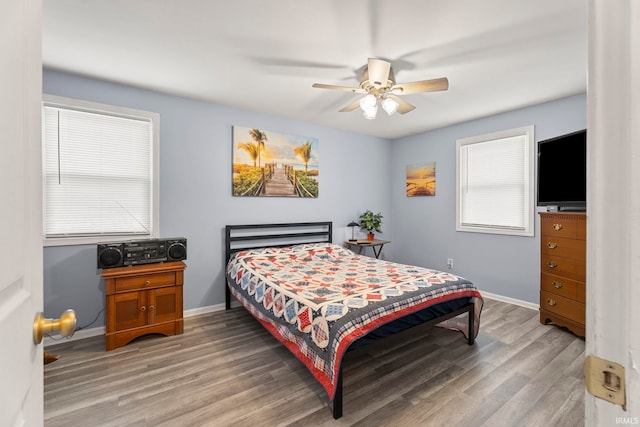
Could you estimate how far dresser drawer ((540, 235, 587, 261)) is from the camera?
106 inches

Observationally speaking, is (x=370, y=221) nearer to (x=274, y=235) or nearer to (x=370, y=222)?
(x=370, y=222)

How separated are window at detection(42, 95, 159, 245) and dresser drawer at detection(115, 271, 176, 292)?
2.09 ft

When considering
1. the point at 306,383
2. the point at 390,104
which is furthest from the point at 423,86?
the point at 306,383

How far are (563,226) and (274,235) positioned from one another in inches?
128

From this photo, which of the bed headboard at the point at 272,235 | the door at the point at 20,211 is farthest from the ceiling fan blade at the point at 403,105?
the door at the point at 20,211

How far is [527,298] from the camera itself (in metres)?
3.54

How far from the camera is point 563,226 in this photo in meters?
2.84

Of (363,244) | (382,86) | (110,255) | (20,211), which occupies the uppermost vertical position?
(382,86)

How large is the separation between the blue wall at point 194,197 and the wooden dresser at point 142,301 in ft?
1.72

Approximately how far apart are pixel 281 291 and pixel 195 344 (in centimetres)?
105

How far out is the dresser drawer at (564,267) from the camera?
2.71 m

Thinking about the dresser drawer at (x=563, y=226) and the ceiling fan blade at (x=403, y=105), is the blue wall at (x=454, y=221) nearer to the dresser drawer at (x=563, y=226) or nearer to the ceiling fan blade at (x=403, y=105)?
the dresser drawer at (x=563, y=226)

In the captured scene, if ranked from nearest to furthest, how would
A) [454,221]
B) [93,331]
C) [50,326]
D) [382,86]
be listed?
[50,326]
[382,86]
[93,331]
[454,221]

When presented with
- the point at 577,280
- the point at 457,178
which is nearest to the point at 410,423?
the point at 577,280
